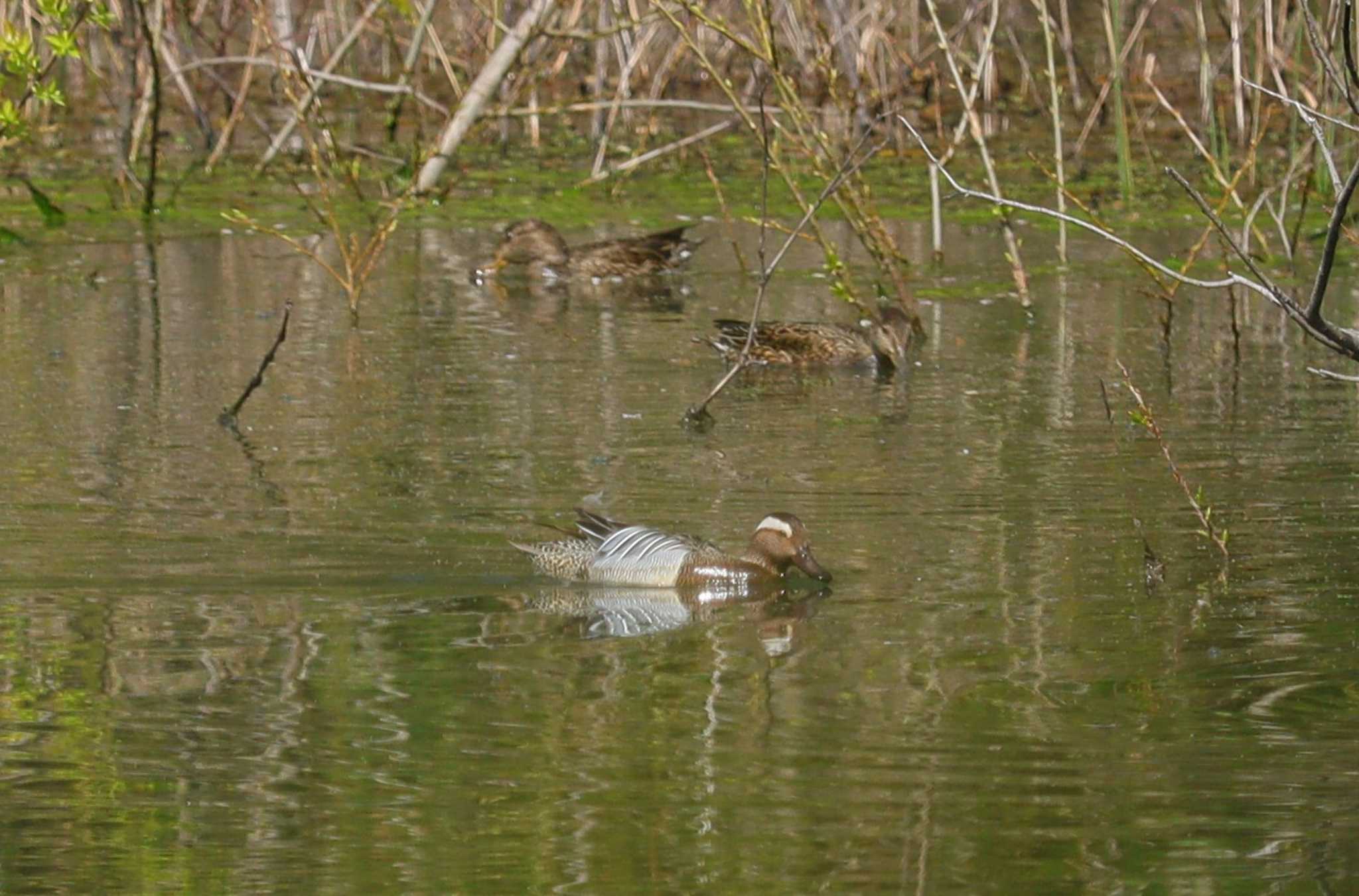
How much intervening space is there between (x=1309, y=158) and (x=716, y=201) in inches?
173

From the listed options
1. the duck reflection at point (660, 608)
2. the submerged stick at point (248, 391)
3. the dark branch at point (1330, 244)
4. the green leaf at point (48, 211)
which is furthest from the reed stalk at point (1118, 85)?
the dark branch at point (1330, 244)

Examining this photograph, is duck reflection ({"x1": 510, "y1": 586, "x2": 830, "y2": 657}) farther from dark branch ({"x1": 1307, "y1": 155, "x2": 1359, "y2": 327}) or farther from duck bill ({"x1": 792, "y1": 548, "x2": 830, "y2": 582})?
dark branch ({"x1": 1307, "y1": 155, "x2": 1359, "y2": 327})

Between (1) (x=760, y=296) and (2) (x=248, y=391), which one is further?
(1) (x=760, y=296)

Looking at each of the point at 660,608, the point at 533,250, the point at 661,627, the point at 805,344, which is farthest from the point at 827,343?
the point at 661,627

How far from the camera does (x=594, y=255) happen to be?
14000 millimetres

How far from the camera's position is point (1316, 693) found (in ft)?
19.5

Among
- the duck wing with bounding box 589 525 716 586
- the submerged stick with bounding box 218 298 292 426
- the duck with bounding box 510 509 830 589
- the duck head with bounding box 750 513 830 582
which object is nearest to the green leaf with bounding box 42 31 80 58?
the submerged stick with bounding box 218 298 292 426

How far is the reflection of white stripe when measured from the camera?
6953 millimetres

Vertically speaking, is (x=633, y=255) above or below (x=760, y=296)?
above

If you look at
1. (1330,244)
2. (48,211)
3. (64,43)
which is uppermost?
(64,43)

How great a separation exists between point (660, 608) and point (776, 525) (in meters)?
0.42

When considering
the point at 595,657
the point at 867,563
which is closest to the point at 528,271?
the point at 867,563

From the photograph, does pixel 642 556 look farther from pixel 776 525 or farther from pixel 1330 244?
pixel 1330 244

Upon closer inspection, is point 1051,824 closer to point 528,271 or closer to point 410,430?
point 410,430
